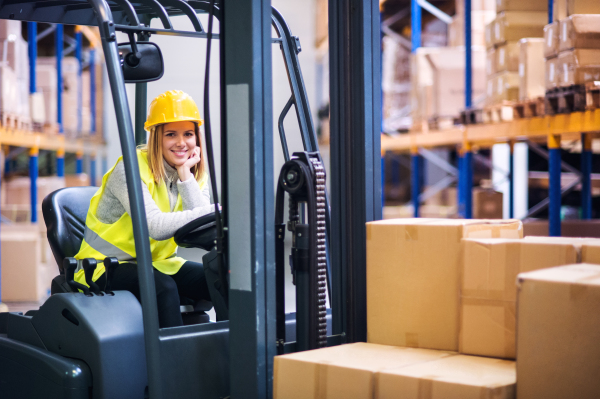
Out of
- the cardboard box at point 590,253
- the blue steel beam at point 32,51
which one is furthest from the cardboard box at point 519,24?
the blue steel beam at point 32,51

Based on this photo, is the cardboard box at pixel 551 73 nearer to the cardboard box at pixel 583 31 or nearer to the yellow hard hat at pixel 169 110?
the cardboard box at pixel 583 31

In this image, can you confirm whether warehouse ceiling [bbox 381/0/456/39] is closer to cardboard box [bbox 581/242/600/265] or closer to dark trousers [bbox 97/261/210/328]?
dark trousers [bbox 97/261/210/328]

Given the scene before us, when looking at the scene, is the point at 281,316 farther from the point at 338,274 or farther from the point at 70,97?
the point at 70,97

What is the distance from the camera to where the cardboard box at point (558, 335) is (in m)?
1.51

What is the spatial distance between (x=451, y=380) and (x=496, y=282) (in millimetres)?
380

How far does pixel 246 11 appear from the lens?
2.03 m

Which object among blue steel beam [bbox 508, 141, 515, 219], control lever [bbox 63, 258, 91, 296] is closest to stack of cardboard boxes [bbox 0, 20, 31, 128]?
control lever [bbox 63, 258, 91, 296]

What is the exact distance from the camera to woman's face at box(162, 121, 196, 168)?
278cm

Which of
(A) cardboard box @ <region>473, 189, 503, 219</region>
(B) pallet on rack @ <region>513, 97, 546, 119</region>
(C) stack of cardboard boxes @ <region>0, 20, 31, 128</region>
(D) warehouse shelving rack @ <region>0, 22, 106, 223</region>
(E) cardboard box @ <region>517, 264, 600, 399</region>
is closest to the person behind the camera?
(E) cardboard box @ <region>517, 264, 600, 399</region>

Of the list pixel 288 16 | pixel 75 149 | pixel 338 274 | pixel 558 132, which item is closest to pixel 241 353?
pixel 338 274

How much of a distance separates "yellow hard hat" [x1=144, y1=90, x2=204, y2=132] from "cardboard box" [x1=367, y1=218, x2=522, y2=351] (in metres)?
1.06

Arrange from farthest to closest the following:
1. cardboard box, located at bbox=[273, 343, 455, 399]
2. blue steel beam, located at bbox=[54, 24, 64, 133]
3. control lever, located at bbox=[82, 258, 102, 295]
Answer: blue steel beam, located at bbox=[54, 24, 64, 133] → control lever, located at bbox=[82, 258, 102, 295] → cardboard box, located at bbox=[273, 343, 455, 399]

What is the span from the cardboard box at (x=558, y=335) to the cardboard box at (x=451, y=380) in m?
0.08

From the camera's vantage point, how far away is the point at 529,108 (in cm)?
534
